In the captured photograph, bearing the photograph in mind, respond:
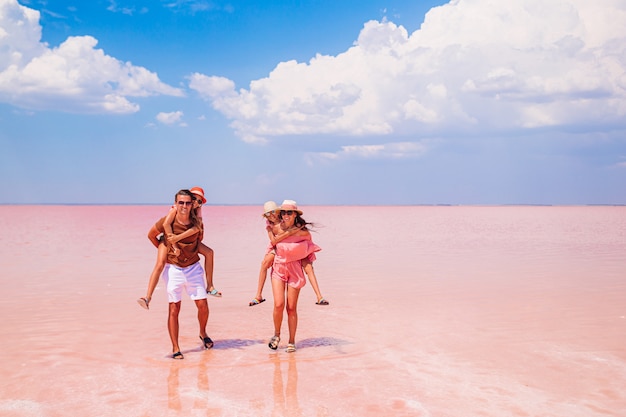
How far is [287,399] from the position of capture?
4848 millimetres

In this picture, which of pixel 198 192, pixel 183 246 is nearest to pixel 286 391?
pixel 183 246

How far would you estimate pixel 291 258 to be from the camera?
627 centimetres

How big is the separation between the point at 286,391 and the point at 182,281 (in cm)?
187

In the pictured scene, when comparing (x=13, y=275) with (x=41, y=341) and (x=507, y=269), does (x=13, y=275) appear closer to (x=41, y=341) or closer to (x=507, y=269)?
(x=41, y=341)

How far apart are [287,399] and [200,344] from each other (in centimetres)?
231

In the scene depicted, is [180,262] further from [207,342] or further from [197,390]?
[197,390]

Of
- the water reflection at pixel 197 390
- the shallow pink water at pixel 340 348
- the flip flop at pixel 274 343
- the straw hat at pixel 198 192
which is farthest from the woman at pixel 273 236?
the water reflection at pixel 197 390

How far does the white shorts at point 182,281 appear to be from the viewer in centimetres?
604

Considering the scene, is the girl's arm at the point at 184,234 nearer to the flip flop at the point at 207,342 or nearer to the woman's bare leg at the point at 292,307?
the woman's bare leg at the point at 292,307

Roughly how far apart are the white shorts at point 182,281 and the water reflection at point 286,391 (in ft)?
3.86

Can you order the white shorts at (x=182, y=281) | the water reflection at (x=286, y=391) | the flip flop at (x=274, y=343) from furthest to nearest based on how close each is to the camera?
the flip flop at (x=274, y=343), the white shorts at (x=182, y=281), the water reflection at (x=286, y=391)

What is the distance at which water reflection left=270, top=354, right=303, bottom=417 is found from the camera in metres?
4.59

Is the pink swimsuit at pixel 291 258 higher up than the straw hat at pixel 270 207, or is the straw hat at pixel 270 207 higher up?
the straw hat at pixel 270 207

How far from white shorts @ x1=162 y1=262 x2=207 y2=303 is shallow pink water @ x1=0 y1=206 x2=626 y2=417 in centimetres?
Answer: 73
